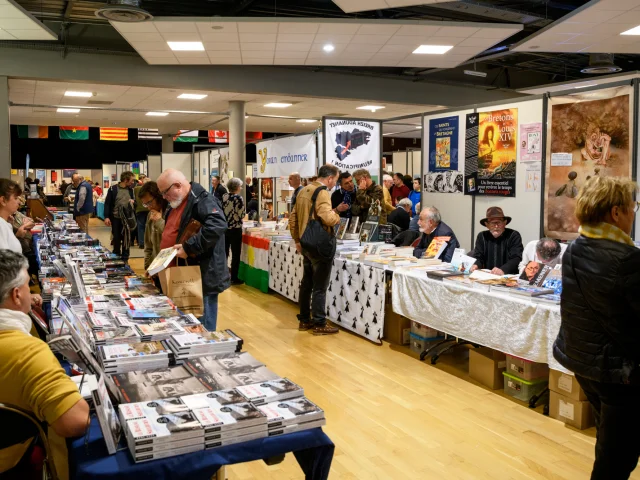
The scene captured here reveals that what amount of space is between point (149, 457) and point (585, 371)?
1502mm

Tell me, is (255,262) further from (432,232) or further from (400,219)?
(432,232)

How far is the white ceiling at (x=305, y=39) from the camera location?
7.16 metres

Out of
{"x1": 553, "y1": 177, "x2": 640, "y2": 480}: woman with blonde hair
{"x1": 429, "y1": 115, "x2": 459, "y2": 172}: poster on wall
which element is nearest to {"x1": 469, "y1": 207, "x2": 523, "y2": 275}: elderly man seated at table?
{"x1": 429, "y1": 115, "x2": 459, "y2": 172}: poster on wall

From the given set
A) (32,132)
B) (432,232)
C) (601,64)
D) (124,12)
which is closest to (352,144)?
(432,232)

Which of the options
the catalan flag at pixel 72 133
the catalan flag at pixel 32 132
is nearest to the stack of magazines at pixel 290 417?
the catalan flag at pixel 32 132

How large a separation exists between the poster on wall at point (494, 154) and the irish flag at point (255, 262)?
2.91 metres

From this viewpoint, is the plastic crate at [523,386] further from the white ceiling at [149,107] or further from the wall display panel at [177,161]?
the wall display panel at [177,161]

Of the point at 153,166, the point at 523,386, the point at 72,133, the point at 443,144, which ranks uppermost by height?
the point at 72,133

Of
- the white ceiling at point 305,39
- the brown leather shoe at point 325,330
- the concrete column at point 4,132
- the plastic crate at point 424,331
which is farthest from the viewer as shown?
the concrete column at point 4,132

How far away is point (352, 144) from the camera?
7668 millimetres

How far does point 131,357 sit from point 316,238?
330cm

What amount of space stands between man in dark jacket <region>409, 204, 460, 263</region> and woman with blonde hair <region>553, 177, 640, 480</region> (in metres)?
3.27

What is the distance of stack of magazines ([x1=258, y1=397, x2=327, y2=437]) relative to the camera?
1.84m

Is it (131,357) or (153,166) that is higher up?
(153,166)
